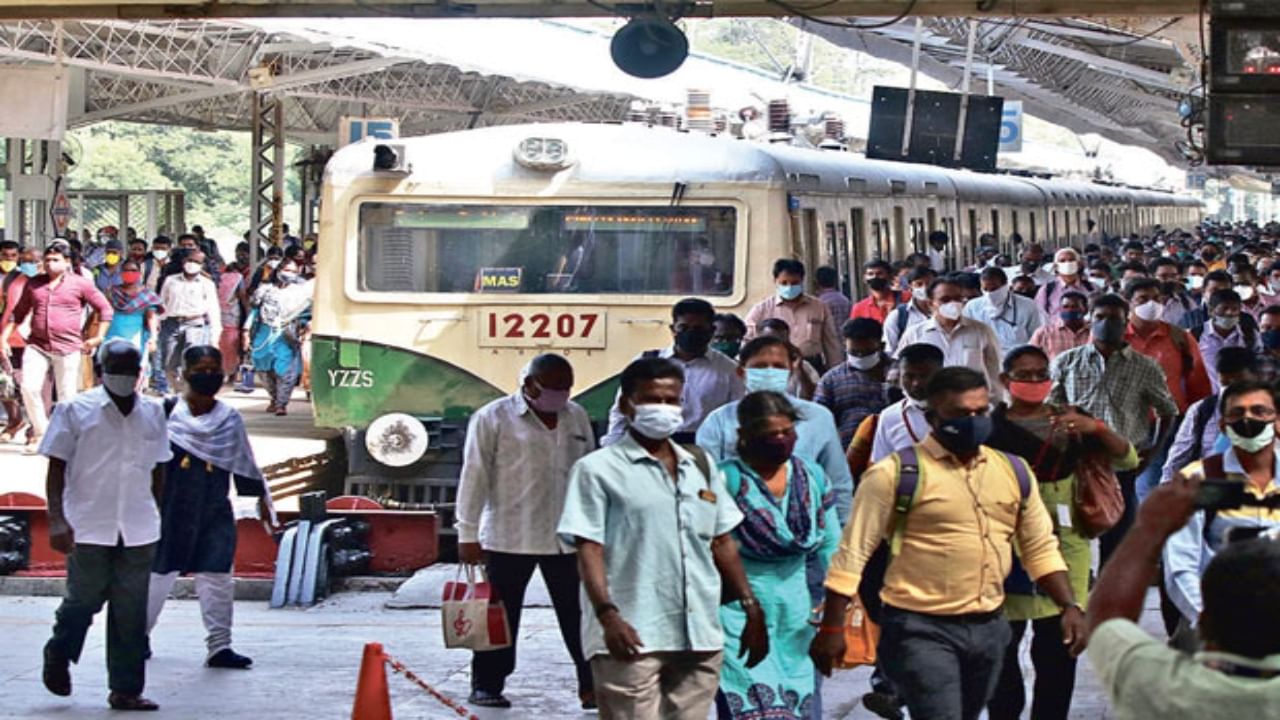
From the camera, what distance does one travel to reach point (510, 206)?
14453mm

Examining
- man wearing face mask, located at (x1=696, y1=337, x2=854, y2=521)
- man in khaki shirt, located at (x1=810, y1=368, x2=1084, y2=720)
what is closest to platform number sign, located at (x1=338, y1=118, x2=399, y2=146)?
man wearing face mask, located at (x1=696, y1=337, x2=854, y2=521)

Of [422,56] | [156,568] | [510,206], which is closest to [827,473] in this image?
[156,568]

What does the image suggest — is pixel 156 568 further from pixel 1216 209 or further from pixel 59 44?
pixel 1216 209

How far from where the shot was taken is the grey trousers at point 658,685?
6895 millimetres

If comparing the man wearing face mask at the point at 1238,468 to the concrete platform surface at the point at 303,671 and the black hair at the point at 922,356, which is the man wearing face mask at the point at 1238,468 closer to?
the black hair at the point at 922,356

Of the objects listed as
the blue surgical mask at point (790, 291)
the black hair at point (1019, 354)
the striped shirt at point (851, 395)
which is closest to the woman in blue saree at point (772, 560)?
the black hair at point (1019, 354)

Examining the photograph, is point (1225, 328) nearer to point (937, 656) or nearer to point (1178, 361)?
point (1178, 361)

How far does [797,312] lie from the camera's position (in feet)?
45.4

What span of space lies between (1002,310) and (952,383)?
25.5 ft

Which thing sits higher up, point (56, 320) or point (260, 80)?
point (260, 80)

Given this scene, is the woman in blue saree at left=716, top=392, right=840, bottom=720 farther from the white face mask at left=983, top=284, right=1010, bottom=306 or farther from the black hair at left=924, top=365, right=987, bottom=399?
the white face mask at left=983, top=284, right=1010, bottom=306

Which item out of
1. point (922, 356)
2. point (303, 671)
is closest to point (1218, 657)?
point (922, 356)

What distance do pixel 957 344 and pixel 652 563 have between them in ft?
17.3

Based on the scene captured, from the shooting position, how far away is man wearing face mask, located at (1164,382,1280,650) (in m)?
6.82
